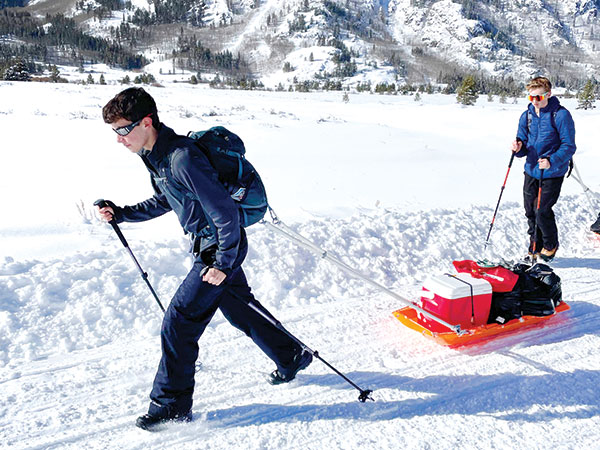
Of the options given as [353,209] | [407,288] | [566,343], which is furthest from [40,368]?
[353,209]

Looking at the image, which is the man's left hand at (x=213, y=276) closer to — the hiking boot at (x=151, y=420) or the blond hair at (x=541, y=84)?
the hiking boot at (x=151, y=420)

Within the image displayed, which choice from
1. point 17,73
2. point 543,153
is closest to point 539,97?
point 543,153

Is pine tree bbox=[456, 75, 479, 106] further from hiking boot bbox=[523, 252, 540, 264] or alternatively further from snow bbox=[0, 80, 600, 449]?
hiking boot bbox=[523, 252, 540, 264]

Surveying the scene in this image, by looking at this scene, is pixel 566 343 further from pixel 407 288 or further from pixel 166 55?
pixel 166 55

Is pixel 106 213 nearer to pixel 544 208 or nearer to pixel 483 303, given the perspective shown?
pixel 483 303

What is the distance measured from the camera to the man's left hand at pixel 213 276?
2355mm

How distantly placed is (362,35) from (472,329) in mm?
159247

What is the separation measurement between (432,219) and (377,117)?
20050 mm

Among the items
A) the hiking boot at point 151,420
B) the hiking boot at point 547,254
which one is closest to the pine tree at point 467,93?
the hiking boot at point 547,254

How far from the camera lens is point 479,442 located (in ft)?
8.62

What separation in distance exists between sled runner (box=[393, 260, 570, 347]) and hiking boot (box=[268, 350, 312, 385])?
Answer: 98 cm

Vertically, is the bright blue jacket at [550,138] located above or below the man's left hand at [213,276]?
above

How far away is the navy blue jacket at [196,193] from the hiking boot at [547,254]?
14.8ft

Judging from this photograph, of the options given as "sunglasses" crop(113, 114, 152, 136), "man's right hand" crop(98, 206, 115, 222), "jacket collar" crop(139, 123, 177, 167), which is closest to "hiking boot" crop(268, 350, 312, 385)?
"man's right hand" crop(98, 206, 115, 222)
